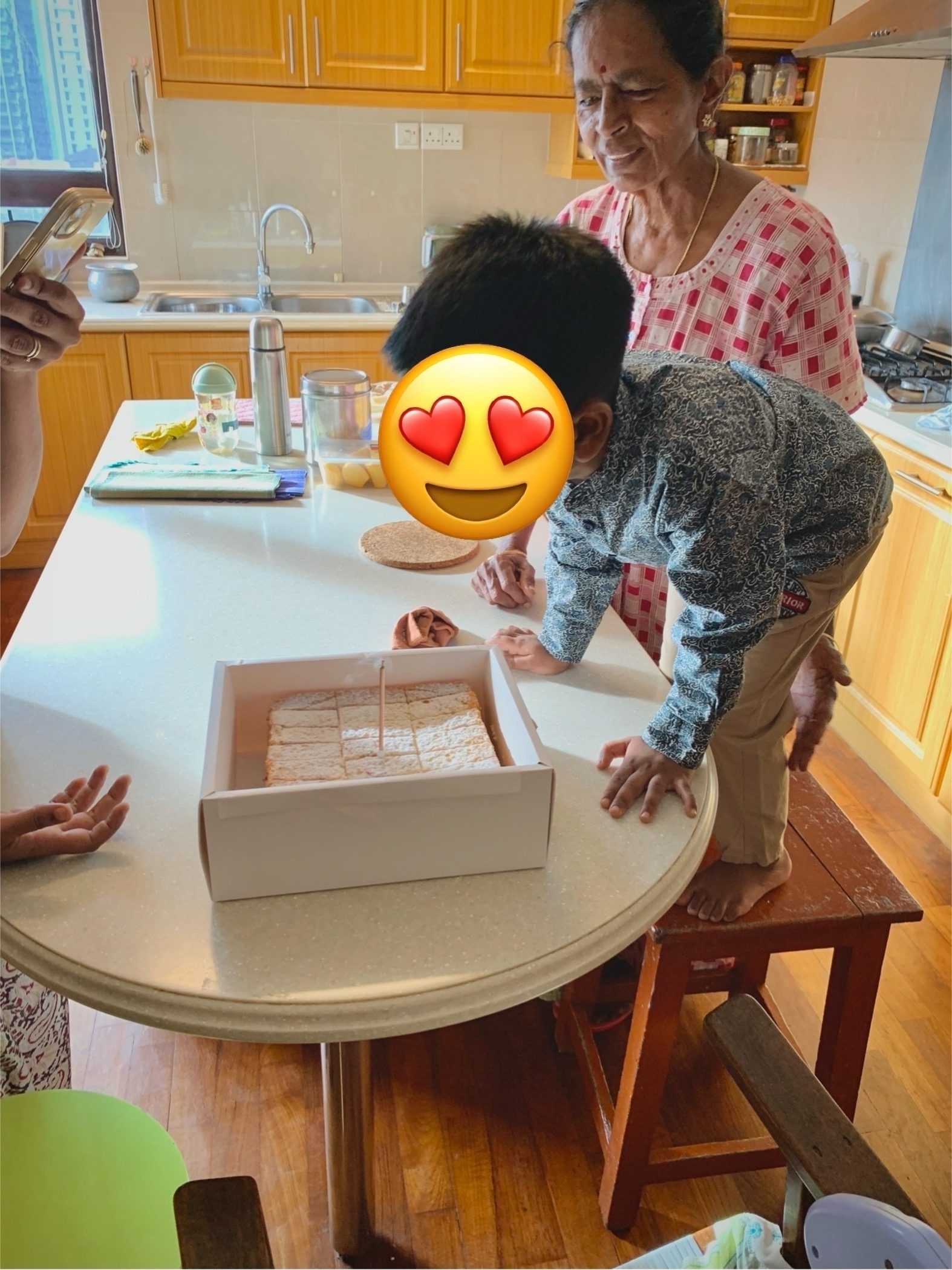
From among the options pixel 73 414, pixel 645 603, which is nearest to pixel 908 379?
pixel 645 603

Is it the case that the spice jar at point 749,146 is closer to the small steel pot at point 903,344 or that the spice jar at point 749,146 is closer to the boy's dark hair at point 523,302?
the small steel pot at point 903,344

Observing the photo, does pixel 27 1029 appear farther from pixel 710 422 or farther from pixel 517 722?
pixel 710 422

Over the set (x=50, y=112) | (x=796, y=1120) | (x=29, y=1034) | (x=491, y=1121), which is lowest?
(x=491, y=1121)

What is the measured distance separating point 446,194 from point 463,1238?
11.1 ft

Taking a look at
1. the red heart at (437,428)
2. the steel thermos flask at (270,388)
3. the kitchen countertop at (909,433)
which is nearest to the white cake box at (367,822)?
the red heart at (437,428)

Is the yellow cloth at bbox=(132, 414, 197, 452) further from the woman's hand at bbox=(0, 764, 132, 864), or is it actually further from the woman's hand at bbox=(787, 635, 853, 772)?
the woman's hand at bbox=(787, 635, 853, 772)

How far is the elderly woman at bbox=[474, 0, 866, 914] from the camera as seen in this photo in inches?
49.7

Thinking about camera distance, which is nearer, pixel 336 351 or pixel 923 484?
pixel 923 484

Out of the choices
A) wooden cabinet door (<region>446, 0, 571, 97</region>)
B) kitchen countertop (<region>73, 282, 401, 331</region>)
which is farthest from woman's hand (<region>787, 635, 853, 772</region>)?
wooden cabinet door (<region>446, 0, 571, 97</region>)

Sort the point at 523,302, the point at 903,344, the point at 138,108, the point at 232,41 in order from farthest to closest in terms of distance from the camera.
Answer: the point at 138,108 < the point at 232,41 < the point at 903,344 < the point at 523,302

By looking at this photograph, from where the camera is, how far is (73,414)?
3160 millimetres

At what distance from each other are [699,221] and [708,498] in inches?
29.1

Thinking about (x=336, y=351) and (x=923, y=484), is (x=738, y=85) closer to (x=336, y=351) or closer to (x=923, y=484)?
(x=336, y=351)

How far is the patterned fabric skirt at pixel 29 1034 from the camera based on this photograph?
1046mm
